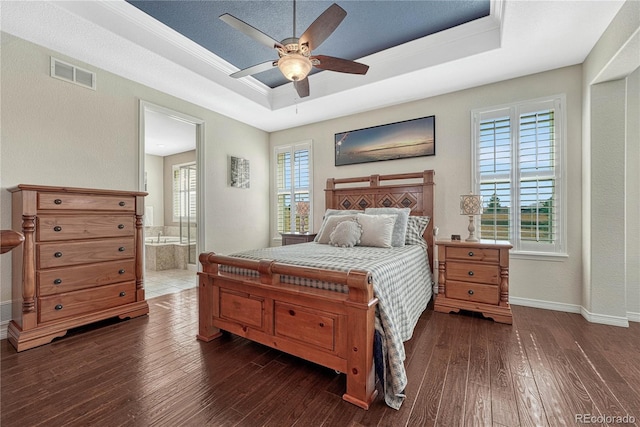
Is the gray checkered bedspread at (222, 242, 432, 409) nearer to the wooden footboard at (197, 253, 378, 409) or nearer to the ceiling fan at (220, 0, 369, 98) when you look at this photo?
the wooden footboard at (197, 253, 378, 409)

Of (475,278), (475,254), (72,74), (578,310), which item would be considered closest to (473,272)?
(475,278)

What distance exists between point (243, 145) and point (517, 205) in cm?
410

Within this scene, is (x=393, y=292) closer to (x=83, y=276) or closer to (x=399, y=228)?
(x=399, y=228)

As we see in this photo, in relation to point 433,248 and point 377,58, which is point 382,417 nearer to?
point 433,248

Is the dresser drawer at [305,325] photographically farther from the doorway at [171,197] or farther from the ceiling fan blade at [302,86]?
the doorway at [171,197]

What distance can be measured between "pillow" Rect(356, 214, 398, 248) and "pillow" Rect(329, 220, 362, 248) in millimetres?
62

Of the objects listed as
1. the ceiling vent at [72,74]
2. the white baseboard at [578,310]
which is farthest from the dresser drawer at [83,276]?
the white baseboard at [578,310]

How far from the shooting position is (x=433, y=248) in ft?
11.7

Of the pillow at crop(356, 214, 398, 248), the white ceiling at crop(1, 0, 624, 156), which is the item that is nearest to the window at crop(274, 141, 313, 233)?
the white ceiling at crop(1, 0, 624, 156)

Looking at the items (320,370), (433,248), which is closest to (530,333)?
(433,248)

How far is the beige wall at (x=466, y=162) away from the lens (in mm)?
3010

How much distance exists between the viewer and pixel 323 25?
76.7 inches

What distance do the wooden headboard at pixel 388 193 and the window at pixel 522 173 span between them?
600 millimetres

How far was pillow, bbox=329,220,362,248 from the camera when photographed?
3.02 meters
